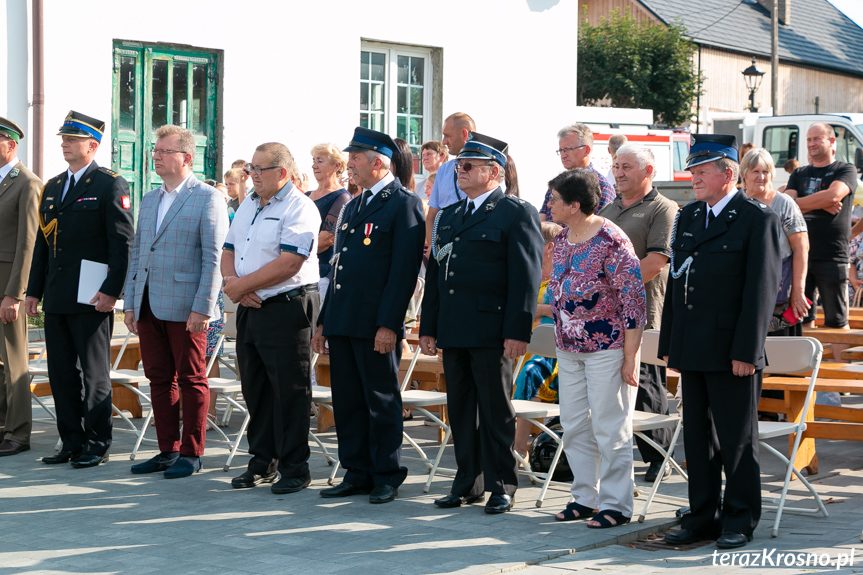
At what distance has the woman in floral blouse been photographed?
233 inches

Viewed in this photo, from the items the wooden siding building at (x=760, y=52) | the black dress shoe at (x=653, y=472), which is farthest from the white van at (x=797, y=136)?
the wooden siding building at (x=760, y=52)

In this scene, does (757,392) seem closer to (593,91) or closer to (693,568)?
(693,568)

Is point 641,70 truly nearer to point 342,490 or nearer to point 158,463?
point 158,463

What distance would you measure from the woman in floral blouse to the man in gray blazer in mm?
2291

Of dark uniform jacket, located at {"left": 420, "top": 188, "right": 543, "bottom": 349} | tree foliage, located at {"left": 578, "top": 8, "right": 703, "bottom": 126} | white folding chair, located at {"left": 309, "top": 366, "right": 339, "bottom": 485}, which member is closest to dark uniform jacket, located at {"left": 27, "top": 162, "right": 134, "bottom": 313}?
white folding chair, located at {"left": 309, "top": 366, "right": 339, "bottom": 485}

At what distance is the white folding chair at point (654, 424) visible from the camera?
612 cm

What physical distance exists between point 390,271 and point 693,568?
7.73 ft

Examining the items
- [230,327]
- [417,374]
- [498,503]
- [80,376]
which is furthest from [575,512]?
[80,376]

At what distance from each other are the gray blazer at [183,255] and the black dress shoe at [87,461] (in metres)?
1.00

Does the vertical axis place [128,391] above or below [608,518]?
above

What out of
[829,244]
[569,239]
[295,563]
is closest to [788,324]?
[829,244]

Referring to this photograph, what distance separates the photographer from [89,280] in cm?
753

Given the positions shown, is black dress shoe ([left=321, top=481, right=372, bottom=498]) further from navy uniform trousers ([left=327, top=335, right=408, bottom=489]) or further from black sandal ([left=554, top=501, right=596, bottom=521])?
black sandal ([left=554, top=501, right=596, bottom=521])

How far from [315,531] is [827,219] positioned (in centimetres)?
551
